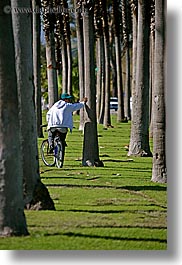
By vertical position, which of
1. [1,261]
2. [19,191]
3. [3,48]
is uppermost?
[3,48]

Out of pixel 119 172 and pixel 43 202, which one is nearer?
pixel 43 202

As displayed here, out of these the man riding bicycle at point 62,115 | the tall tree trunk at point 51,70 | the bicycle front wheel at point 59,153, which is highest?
the tall tree trunk at point 51,70

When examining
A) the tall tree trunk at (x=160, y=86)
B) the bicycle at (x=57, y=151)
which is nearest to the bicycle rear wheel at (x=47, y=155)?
the bicycle at (x=57, y=151)

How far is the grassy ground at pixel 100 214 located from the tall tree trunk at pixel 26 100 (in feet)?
1.58

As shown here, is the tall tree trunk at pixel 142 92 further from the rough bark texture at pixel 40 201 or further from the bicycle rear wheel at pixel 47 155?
the rough bark texture at pixel 40 201

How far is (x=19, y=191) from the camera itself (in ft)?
25.2

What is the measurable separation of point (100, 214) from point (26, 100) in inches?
65.3

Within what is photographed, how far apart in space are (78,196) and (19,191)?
6.73ft

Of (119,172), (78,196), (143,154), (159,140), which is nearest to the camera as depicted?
(78,196)

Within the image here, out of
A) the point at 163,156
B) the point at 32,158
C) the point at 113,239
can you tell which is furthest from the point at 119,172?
the point at 113,239

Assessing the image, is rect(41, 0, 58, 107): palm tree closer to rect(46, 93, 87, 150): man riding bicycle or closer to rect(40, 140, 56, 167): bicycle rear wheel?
rect(40, 140, 56, 167): bicycle rear wheel

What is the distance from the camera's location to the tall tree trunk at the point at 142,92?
1469 centimetres

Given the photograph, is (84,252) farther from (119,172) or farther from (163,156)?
(119,172)

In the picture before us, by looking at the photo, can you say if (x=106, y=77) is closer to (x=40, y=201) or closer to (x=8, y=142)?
(x=40, y=201)
